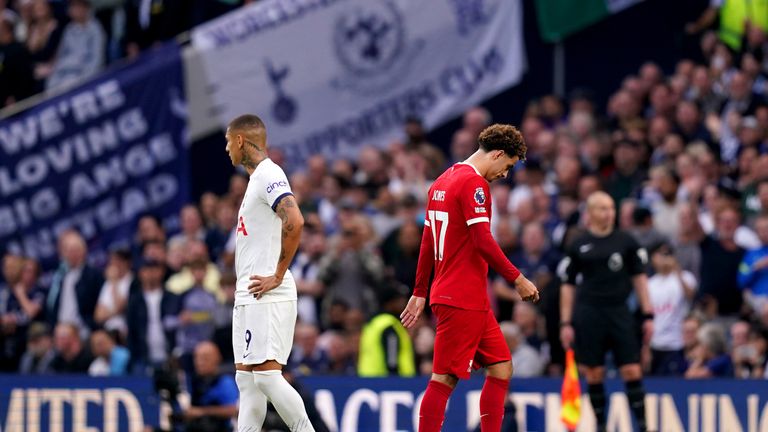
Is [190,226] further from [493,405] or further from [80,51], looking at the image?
[493,405]

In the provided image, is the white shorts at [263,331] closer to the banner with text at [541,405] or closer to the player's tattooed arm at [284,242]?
the player's tattooed arm at [284,242]

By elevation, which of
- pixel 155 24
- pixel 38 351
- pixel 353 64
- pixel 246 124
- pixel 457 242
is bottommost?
pixel 38 351

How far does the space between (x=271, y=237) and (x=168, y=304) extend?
22.2ft

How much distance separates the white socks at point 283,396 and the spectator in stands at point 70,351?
721 cm

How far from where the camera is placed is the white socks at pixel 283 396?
10.5m

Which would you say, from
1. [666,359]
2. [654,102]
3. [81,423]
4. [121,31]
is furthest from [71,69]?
[666,359]

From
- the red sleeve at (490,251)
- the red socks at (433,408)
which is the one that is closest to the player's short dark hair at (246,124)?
the red sleeve at (490,251)

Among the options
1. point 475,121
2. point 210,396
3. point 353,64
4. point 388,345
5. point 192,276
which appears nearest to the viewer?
point 210,396

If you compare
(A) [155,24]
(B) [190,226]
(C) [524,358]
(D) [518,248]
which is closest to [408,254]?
(D) [518,248]

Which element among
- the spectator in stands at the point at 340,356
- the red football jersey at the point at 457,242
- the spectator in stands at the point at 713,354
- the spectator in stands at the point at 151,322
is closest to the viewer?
the red football jersey at the point at 457,242

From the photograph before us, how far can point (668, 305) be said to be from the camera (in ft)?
51.9

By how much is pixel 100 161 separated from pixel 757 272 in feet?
26.0

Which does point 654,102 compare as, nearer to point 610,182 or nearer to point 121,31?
point 610,182

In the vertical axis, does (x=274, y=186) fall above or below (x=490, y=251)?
above
